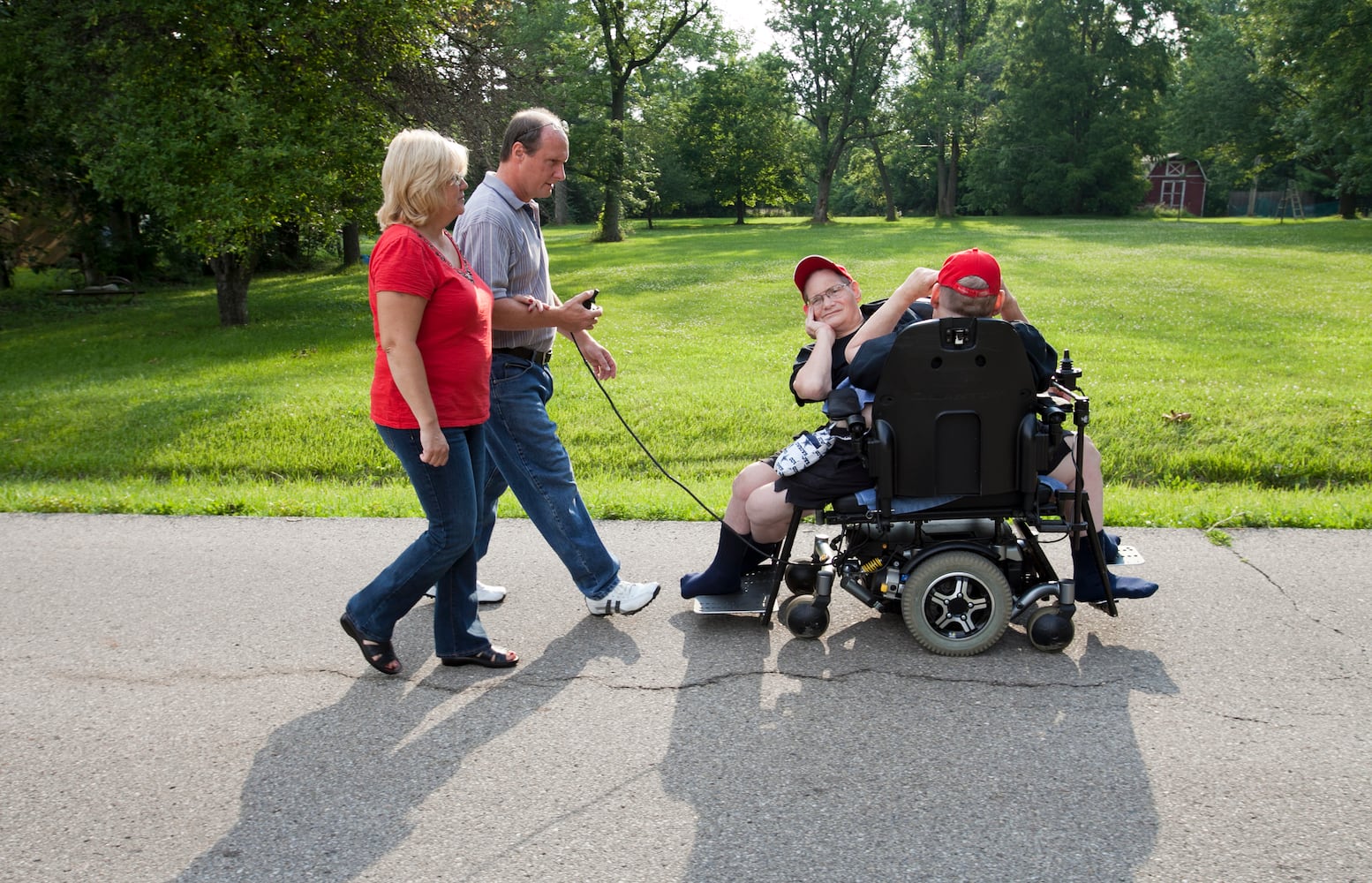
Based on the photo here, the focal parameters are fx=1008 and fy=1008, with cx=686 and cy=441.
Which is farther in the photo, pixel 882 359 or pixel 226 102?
pixel 226 102

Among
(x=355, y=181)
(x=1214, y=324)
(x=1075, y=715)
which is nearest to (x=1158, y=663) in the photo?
(x=1075, y=715)

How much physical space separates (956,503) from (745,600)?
94cm

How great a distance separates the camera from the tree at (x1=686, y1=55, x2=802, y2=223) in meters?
65.1

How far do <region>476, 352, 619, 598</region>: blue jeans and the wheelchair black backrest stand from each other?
1.31 metres

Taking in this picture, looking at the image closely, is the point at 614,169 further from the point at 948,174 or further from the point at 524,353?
the point at 524,353

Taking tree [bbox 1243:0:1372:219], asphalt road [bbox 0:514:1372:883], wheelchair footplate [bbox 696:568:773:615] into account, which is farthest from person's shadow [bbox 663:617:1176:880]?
tree [bbox 1243:0:1372:219]

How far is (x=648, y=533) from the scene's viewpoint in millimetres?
5453

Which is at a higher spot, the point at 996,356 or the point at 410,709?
the point at 996,356

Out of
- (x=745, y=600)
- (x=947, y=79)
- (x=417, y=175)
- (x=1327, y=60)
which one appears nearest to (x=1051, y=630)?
(x=745, y=600)

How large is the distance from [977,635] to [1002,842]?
3.91 feet

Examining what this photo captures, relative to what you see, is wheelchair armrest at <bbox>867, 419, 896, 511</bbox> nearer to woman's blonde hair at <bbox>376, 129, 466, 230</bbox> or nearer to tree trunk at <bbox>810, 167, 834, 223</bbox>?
woman's blonde hair at <bbox>376, 129, 466, 230</bbox>

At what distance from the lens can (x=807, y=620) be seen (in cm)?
390

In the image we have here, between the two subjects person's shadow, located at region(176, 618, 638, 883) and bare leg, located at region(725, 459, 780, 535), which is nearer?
person's shadow, located at region(176, 618, 638, 883)

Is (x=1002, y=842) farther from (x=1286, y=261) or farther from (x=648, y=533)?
(x=1286, y=261)
